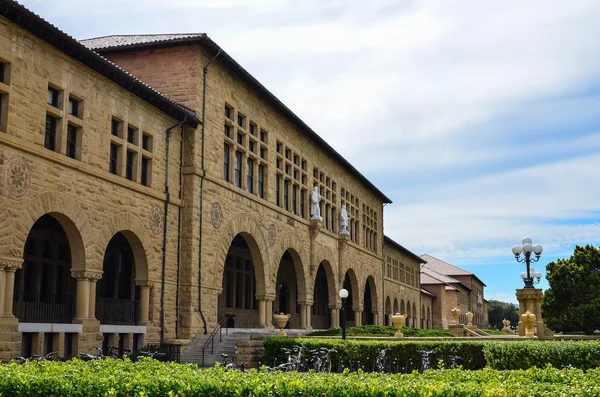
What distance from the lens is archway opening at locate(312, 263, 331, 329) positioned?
1807 inches

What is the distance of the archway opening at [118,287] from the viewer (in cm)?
2308

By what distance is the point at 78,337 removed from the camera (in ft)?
62.2

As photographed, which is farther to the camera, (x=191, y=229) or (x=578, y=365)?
(x=191, y=229)

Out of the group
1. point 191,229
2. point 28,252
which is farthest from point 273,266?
point 28,252

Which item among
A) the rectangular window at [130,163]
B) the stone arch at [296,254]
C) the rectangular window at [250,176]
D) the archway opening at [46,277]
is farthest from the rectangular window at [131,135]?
the stone arch at [296,254]

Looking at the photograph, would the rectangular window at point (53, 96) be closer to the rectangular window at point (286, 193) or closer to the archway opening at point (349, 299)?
the rectangular window at point (286, 193)

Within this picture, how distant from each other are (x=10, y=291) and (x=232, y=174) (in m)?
12.1

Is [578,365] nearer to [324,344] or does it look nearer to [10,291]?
[324,344]

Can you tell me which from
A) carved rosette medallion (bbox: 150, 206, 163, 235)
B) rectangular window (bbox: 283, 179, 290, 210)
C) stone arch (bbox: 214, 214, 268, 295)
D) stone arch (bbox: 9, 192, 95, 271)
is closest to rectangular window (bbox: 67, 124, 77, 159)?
stone arch (bbox: 9, 192, 95, 271)

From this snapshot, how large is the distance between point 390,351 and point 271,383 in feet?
46.9

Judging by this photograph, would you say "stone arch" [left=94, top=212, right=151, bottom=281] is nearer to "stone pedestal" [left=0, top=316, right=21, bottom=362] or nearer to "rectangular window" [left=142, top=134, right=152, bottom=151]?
"rectangular window" [left=142, top=134, right=152, bottom=151]

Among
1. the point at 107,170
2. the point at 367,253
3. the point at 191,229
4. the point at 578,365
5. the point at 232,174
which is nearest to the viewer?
the point at 578,365

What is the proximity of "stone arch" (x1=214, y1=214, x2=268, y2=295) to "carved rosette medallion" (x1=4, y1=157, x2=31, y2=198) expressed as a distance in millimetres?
9688

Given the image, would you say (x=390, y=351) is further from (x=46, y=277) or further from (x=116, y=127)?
(x=46, y=277)
